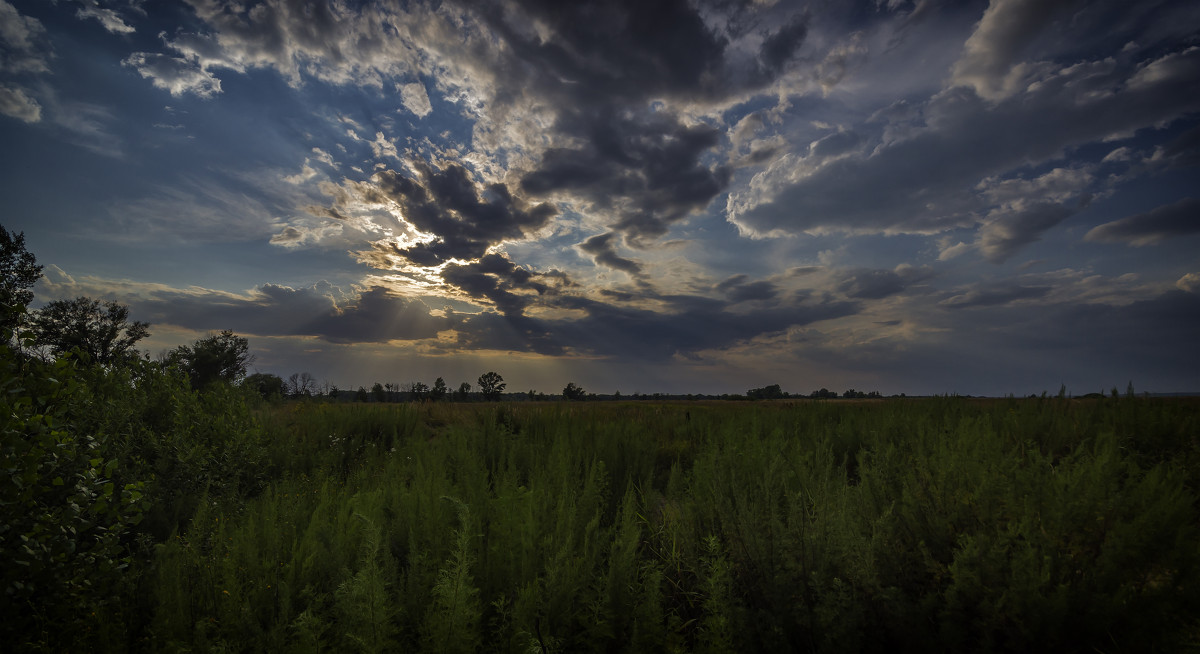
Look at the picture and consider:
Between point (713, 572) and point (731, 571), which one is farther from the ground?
point (713, 572)

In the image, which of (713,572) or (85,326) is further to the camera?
(85,326)

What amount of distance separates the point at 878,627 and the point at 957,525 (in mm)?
1130

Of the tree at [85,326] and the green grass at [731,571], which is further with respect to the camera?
the tree at [85,326]

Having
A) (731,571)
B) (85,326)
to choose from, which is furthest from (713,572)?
(85,326)

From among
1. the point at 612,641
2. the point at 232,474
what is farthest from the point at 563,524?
the point at 232,474

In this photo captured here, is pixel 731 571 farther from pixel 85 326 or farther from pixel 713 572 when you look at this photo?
pixel 85 326

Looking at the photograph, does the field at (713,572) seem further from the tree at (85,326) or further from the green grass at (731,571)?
the tree at (85,326)

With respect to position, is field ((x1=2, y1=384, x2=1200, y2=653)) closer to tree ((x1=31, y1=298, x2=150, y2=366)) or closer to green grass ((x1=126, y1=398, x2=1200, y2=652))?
green grass ((x1=126, y1=398, x2=1200, y2=652))

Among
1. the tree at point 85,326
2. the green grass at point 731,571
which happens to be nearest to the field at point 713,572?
the green grass at point 731,571

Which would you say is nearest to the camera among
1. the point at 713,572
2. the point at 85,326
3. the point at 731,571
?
the point at 713,572

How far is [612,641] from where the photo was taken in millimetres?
2951

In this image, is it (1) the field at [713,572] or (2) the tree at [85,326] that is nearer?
(1) the field at [713,572]

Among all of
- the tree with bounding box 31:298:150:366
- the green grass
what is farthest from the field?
the tree with bounding box 31:298:150:366

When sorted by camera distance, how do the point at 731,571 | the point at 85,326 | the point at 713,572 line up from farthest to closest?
the point at 85,326 → the point at 731,571 → the point at 713,572
